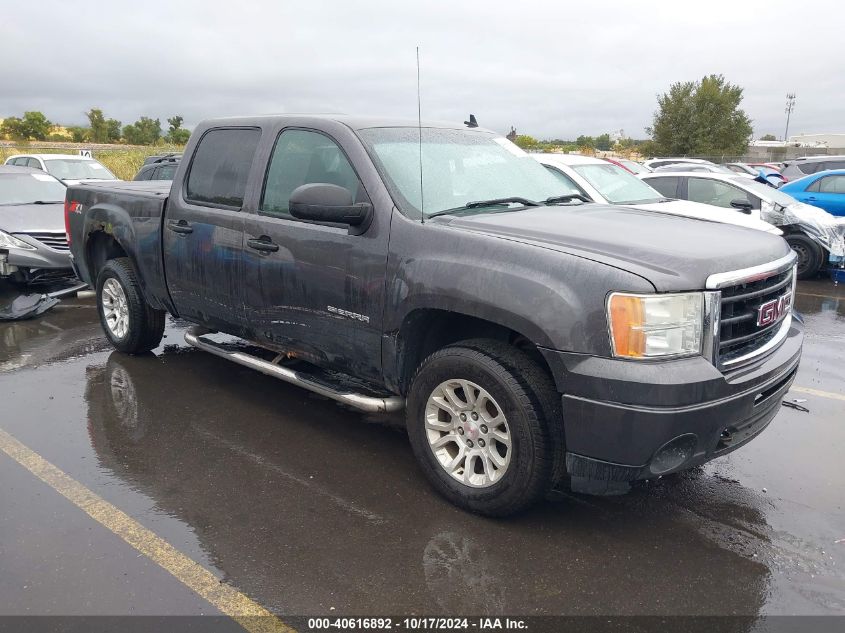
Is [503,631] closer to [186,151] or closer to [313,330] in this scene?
[313,330]

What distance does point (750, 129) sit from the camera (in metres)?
61.0

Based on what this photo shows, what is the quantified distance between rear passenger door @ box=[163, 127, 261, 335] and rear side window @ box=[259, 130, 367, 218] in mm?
243

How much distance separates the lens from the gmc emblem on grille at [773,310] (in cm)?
352

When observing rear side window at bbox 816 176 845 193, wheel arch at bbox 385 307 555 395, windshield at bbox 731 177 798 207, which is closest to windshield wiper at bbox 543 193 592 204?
wheel arch at bbox 385 307 555 395

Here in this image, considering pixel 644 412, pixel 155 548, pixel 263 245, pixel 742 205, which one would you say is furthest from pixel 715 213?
pixel 155 548

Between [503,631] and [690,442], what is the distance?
1142 millimetres

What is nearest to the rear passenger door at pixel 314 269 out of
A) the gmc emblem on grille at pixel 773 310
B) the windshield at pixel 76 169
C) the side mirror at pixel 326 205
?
the side mirror at pixel 326 205

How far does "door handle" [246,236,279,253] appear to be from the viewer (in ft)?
14.4

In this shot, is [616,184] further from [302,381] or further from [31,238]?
[31,238]

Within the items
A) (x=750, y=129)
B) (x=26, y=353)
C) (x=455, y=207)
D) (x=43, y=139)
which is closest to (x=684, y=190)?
(x=455, y=207)

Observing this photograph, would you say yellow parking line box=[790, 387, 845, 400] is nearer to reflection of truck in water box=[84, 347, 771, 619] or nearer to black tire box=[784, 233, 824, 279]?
reflection of truck in water box=[84, 347, 771, 619]

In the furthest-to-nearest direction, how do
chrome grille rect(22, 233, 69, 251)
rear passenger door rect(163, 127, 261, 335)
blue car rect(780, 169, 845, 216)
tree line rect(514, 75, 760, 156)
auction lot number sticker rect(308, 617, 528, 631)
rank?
1. tree line rect(514, 75, 760, 156)
2. blue car rect(780, 169, 845, 216)
3. chrome grille rect(22, 233, 69, 251)
4. rear passenger door rect(163, 127, 261, 335)
5. auction lot number sticker rect(308, 617, 528, 631)

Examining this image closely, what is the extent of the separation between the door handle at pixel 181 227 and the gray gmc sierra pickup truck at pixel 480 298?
12 mm

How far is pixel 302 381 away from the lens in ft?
14.5
